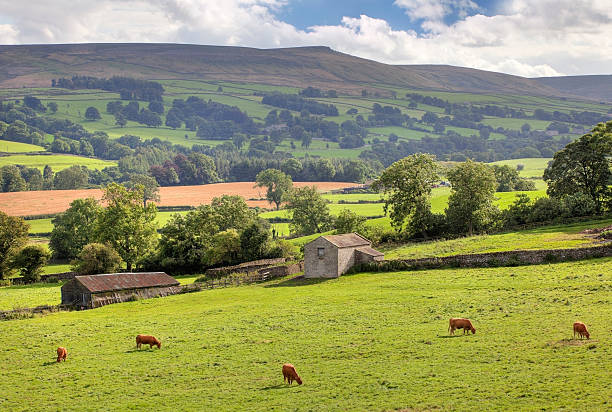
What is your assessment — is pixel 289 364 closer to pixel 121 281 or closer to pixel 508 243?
pixel 121 281

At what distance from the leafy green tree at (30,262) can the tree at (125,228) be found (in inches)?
298

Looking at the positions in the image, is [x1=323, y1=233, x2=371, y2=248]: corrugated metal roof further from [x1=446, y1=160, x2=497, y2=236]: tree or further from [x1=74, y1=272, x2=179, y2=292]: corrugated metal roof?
[x1=446, y1=160, x2=497, y2=236]: tree

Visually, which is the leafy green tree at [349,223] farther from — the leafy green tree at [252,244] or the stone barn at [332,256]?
the stone barn at [332,256]

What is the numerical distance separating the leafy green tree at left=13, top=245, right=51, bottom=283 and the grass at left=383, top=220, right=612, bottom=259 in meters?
45.5

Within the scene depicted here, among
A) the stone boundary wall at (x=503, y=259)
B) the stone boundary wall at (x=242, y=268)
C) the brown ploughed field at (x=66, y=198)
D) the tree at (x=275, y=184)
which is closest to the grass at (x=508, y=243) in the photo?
the stone boundary wall at (x=503, y=259)

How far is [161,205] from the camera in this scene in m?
164

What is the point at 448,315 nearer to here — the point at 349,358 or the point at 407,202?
the point at 349,358

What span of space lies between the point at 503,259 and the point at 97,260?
4933 cm

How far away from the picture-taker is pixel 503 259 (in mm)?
57375

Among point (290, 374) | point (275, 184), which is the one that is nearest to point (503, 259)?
point (290, 374)

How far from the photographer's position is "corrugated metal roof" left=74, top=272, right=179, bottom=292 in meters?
61.9

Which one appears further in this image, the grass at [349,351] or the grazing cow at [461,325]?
the grazing cow at [461,325]

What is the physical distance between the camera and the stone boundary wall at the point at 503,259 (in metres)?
55.0

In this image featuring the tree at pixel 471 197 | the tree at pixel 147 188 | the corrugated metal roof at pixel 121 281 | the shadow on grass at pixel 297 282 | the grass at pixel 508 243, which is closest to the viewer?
the corrugated metal roof at pixel 121 281
